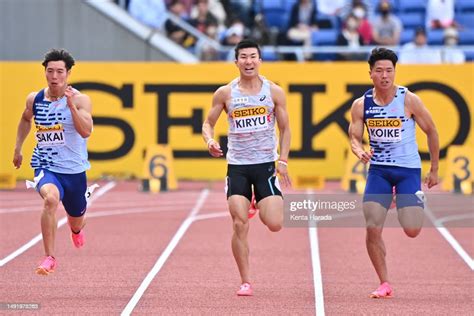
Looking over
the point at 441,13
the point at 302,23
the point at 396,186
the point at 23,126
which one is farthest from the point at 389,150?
the point at 441,13

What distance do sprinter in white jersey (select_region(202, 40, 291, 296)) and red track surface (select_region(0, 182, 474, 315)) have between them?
33.0 inches

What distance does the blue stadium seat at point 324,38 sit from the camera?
958 inches

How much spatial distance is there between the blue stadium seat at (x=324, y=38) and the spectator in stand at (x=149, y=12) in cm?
287

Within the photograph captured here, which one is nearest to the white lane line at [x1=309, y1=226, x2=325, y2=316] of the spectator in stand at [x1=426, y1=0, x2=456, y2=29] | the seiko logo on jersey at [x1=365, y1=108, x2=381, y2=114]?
the seiko logo on jersey at [x1=365, y1=108, x2=381, y2=114]

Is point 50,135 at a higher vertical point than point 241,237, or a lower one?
higher

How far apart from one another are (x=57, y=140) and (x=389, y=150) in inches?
118

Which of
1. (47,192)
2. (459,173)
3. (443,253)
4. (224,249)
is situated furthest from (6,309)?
(459,173)

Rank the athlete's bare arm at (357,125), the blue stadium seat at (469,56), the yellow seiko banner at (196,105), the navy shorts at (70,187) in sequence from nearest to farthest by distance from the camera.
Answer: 1. the athlete's bare arm at (357,125)
2. the navy shorts at (70,187)
3. the yellow seiko banner at (196,105)
4. the blue stadium seat at (469,56)

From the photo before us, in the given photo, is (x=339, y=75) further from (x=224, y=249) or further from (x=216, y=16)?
(x=224, y=249)

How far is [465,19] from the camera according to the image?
25.5m

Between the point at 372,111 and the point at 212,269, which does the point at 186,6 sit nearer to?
the point at 212,269

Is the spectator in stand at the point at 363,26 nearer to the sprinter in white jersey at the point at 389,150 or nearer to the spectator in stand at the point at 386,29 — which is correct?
the spectator in stand at the point at 386,29

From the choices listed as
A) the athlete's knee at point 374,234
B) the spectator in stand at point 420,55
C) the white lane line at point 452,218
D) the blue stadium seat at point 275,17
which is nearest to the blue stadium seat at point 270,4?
the blue stadium seat at point 275,17

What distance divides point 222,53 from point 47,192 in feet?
40.8
